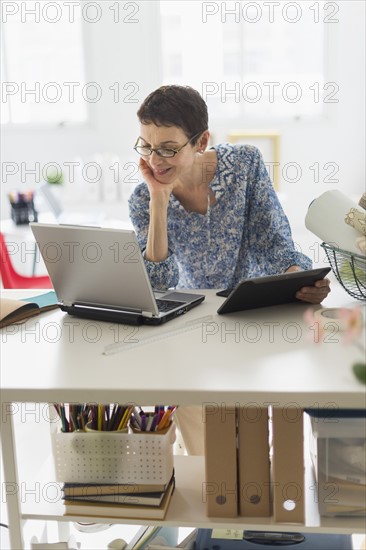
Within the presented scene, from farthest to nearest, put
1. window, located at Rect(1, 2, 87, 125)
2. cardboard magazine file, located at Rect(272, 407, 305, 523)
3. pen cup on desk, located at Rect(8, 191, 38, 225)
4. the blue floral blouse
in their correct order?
window, located at Rect(1, 2, 87, 125)
pen cup on desk, located at Rect(8, 191, 38, 225)
the blue floral blouse
cardboard magazine file, located at Rect(272, 407, 305, 523)

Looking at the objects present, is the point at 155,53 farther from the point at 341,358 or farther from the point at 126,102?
the point at 341,358

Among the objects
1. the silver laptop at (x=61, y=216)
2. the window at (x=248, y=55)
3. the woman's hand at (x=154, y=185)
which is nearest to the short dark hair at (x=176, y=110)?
the woman's hand at (x=154, y=185)

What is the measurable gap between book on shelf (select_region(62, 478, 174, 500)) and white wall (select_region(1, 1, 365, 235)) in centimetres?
337

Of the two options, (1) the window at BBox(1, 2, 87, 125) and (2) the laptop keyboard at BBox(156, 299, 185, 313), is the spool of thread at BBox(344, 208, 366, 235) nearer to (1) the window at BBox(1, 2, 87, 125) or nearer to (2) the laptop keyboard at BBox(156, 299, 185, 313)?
(2) the laptop keyboard at BBox(156, 299, 185, 313)

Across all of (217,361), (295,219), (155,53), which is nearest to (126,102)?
(155,53)

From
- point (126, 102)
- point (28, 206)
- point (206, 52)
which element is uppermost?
point (206, 52)

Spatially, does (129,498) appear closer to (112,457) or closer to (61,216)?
(112,457)

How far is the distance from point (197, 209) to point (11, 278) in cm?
157

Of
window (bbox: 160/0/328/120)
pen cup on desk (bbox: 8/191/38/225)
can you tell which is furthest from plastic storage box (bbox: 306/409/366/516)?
window (bbox: 160/0/328/120)

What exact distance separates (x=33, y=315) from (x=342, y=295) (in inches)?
31.0

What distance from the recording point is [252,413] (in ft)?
4.92

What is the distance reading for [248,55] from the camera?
16.6 feet

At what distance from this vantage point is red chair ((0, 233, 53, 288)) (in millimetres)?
3393

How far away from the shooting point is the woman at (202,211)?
1951 millimetres
